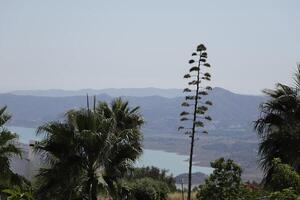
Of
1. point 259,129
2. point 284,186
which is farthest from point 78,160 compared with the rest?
point 284,186

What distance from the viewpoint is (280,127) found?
647 inches

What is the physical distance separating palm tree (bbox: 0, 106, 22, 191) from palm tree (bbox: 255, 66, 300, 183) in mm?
7647

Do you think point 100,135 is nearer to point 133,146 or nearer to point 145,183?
point 133,146

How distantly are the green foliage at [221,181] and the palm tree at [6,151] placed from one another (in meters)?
7.69

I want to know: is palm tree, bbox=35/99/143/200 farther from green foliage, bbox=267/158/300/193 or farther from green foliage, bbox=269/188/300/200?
green foliage, bbox=269/188/300/200

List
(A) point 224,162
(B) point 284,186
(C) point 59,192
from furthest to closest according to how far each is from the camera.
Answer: (C) point 59,192
(A) point 224,162
(B) point 284,186

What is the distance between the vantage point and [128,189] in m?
16.2

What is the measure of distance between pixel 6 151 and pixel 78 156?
13.1ft

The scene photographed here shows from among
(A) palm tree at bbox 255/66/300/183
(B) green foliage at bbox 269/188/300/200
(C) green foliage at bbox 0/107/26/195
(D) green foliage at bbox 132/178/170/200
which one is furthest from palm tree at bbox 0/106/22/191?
(B) green foliage at bbox 269/188/300/200

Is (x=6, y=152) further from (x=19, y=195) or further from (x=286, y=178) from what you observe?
(x=286, y=178)

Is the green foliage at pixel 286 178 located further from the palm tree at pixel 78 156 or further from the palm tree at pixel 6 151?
the palm tree at pixel 6 151

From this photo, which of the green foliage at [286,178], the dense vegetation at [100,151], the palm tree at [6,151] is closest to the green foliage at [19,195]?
the dense vegetation at [100,151]

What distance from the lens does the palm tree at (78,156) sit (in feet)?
49.8

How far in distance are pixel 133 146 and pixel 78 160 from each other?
194 centimetres
